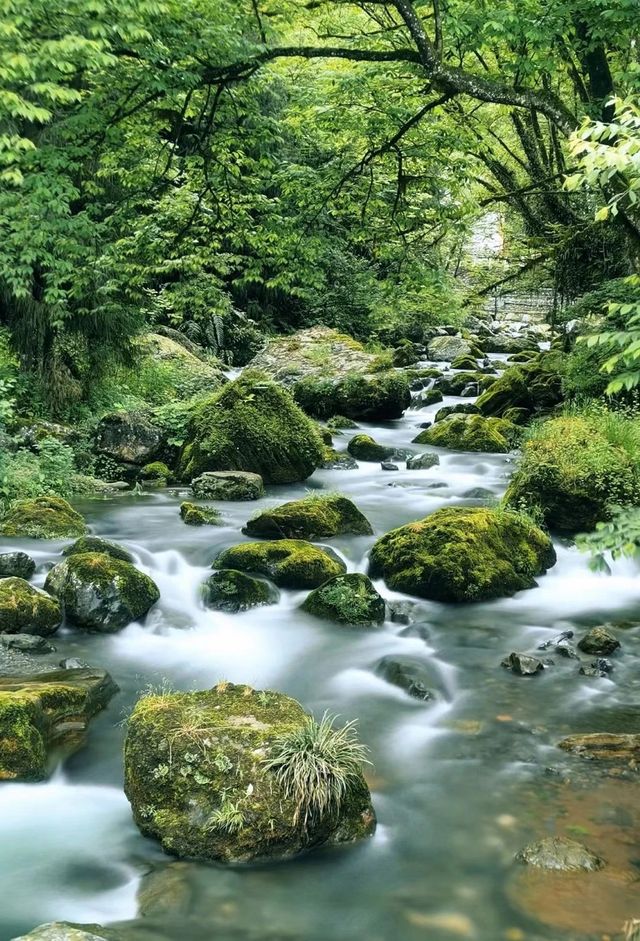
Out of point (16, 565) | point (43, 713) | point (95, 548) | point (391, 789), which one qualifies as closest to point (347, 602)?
point (391, 789)

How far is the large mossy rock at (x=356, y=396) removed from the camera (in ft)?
61.8

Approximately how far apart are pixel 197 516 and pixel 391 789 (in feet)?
20.1

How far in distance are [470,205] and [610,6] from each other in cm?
381

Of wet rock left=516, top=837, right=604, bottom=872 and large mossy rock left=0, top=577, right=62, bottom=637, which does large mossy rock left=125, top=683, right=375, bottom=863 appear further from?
large mossy rock left=0, top=577, right=62, bottom=637

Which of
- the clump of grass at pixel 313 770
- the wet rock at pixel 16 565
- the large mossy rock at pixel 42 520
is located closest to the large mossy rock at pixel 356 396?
the large mossy rock at pixel 42 520

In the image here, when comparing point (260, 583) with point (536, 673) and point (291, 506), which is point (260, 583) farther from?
point (536, 673)

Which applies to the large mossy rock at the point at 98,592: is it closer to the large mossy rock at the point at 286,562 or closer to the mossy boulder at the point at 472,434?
the large mossy rock at the point at 286,562

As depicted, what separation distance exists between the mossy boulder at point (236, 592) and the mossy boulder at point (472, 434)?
8567 millimetres

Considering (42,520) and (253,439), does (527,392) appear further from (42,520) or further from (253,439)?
(42,520)

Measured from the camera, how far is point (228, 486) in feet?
40.5

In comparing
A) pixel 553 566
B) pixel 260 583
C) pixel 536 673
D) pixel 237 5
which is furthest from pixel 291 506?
pixel 237 5

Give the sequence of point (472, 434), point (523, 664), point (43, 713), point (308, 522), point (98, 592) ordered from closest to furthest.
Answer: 1. point (43, 713)
2. point (523, 664)
3. point (98, 592)
4. point (308, 522)
5. point (472, 434)

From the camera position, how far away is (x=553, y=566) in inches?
372

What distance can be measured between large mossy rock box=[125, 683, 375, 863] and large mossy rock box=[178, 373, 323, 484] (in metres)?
8.73
